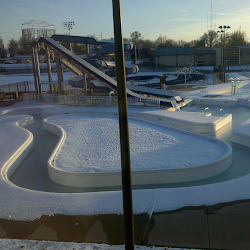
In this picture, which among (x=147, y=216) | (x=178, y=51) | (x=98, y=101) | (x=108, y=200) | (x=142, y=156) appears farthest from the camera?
(x=178, y=51)

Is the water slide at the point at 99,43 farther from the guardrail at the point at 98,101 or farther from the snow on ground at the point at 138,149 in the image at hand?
the snow on ground at the point at 138,149

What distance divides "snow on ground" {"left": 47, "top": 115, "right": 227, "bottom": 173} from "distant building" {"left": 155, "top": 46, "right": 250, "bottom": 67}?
4821 centimetres

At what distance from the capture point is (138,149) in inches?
375

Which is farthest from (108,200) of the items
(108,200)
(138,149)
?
(138,149)

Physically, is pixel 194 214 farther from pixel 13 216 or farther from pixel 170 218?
pixel 13 216

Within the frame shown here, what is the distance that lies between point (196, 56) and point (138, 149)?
54.3m

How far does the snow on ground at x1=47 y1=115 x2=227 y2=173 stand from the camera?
8133 mm

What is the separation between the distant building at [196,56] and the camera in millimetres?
57906

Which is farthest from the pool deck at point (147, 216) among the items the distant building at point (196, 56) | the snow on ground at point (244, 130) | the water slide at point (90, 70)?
the distant building at point (196, 56)

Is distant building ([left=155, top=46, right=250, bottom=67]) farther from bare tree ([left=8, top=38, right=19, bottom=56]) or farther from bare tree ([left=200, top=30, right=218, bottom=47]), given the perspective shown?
bare tree ([left=8, top=38, right=19, bottom=56])

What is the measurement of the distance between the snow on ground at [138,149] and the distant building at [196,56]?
48.2 meters

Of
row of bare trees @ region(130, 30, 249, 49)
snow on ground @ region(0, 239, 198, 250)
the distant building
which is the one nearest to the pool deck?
snow on ground @ region(0, 239, 198, 250)

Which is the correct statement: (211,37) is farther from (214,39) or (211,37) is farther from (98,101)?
(98,101)

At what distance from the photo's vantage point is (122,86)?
11.2ft
